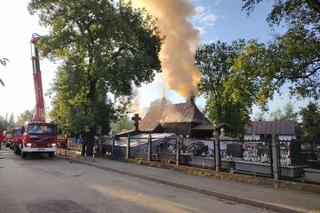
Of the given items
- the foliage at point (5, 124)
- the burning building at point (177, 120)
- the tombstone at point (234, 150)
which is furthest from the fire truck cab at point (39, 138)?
the foliage at point (5, 124)

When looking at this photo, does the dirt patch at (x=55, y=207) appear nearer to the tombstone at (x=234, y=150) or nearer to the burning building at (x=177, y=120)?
the tombstone at (x=234, y=150)

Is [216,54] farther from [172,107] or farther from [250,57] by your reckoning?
[250,57]

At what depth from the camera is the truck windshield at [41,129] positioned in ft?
98.9

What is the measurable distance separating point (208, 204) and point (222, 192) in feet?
5.90

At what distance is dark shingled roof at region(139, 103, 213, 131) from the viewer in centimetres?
5640

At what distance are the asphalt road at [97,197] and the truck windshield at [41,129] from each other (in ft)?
42.7

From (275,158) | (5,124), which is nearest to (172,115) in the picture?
(275,158)

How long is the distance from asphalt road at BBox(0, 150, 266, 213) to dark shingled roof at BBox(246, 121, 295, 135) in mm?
64470

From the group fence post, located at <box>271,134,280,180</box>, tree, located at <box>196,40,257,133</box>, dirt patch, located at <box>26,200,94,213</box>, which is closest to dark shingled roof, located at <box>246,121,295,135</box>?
tree, located at <box>196,40,257,133</box>

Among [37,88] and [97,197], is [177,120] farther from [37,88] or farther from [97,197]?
[97,197]

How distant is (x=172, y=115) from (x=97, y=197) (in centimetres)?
4588

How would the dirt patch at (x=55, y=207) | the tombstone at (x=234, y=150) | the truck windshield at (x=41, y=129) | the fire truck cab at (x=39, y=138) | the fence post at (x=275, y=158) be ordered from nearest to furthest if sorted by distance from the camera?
1. the dirt patch at (x=55, y=207)
2. the fence post at (x=275, y=158)
3. the tombstone at (x=234, y=150)
4. the fire truck cab at (x=39, y=138)
5. the truck windshield at (x=41, y=129)

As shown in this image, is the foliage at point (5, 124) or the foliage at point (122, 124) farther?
the foliage at point (5, 124)

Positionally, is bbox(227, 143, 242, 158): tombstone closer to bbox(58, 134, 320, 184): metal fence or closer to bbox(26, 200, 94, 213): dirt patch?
bbox(58, 134, 320, 184): metal fence
